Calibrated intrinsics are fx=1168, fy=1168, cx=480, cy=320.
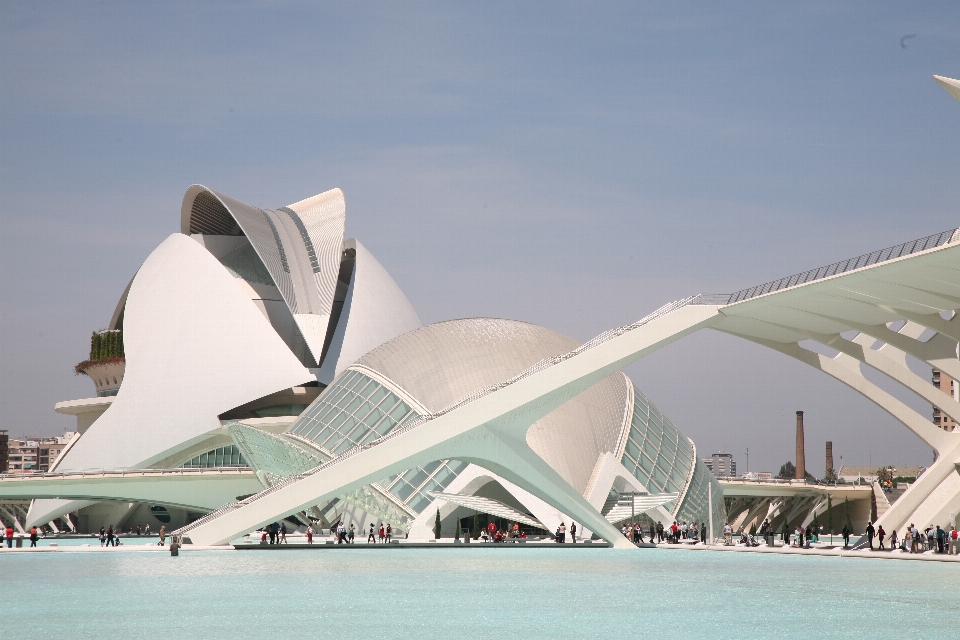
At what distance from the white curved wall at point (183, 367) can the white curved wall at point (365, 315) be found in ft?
7.70

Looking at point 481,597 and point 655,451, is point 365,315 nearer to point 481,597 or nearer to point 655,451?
point 655,451

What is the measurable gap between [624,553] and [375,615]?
18.8 meters

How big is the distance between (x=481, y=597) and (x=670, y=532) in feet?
79.7

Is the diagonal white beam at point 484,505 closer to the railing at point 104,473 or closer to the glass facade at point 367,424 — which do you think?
the glass facade at point 367,424

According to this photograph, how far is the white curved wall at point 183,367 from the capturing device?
6325 cm

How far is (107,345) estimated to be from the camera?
228 feet

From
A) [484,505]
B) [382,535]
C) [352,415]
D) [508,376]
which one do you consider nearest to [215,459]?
[352,415]

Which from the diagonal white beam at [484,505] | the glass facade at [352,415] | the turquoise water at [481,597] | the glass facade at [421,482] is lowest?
the turquoise water at [481,597]

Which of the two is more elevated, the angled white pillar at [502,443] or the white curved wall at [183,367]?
the white curved wall at [183,367]

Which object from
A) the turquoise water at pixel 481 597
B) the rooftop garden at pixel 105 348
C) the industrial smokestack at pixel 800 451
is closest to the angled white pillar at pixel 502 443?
the turquoise water at pixel 481 597

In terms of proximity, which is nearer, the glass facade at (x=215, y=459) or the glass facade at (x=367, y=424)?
the glass facade at (x=367, y=424)

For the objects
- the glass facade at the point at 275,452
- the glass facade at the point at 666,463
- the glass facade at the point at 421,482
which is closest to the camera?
the glass facade at the point at 421,482

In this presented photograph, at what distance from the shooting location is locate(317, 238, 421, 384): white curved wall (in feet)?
214

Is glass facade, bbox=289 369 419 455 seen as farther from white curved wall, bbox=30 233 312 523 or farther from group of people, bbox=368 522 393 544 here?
white curved wall, bbox=30 233 312 523
